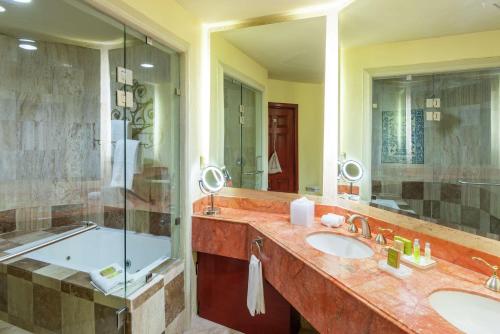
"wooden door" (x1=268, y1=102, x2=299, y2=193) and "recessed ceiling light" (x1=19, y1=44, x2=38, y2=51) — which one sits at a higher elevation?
"recessed ceiling light" (x1=19, y1=44, x2=38, y2=51)

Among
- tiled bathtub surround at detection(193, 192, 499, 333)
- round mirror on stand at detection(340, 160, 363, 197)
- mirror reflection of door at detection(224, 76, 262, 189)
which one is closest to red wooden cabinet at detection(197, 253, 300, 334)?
tiled bathtub surround at detection(193, 192, 499, 333)

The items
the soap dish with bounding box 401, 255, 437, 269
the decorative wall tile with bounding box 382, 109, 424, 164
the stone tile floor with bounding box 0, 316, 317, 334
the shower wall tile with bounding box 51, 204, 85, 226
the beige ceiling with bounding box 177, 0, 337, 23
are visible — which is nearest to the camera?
the soap dish with bounding box 401, 255, 437, 269

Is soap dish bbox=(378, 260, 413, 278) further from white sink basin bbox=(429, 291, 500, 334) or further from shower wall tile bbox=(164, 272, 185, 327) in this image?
shower wall tile bbox=(164, 272, 185, 327)

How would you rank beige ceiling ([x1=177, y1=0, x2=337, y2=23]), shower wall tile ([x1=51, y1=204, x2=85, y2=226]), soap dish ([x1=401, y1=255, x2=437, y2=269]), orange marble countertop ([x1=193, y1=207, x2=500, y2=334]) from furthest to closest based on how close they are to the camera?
shower wall tile ([x1=51, y1=204, x2=85, y2=226])
beige ceiling ([x1=177, y1=0, x2=337, y2=23])
soap dish ([x1=401, y1=255, x2=437, y2=269])
orange marble countertop ([x1=193, y1=207, x2=500, y2=334])

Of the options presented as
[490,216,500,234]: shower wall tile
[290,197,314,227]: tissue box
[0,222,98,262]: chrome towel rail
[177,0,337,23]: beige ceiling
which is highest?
[177,0,337,23]: beige ceiling

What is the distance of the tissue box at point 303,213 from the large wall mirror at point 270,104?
28 cm

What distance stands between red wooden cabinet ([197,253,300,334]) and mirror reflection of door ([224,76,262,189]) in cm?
66

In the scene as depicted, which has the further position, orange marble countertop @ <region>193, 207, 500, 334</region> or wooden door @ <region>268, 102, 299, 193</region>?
wooden door @ <region>268, 102, 299, 193</region>

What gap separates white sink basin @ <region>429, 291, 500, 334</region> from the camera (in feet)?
3.37

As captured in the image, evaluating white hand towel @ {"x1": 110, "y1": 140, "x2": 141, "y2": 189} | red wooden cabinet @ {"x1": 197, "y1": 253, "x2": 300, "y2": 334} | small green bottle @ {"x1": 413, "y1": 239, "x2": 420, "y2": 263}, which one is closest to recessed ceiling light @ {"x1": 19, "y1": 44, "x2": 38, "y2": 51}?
white hand towel @ {"x1": 110, "y1": 140, "x2": 141, "y2": 189}

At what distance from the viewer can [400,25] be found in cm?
157

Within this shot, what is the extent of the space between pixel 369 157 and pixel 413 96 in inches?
17.0

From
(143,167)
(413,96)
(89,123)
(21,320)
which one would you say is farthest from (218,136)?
(21,320)

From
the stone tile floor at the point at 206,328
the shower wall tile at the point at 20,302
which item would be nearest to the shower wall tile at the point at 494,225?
the stone tile floor at the point at 206,328
